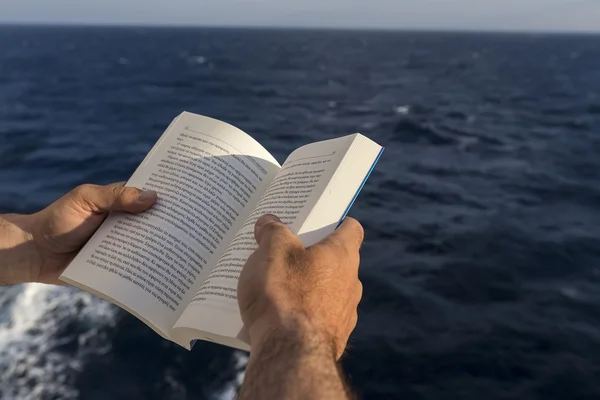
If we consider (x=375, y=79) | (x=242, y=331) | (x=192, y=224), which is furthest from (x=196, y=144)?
(x=375, y=79)

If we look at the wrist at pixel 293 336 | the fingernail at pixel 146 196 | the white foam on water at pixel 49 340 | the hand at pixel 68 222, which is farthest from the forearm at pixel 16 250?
the white foam on water at pixel 49 340

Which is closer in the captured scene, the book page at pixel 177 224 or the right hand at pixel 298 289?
the right hand at pixel 298 289

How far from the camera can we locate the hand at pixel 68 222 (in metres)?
2.26

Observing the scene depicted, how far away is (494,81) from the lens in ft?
105

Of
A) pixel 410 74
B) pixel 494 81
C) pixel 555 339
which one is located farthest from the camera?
pixel 410 74

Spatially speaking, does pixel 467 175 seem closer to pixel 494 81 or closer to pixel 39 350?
pixel 39 350

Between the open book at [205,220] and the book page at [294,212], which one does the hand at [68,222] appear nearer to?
the open book at [205,220]

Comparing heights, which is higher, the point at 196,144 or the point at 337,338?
the point at 196,144

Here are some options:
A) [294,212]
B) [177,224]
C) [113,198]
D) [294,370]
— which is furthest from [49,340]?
[294,370]

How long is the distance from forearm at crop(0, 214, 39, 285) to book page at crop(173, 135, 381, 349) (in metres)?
1.02

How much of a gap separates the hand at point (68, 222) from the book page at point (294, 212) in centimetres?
51

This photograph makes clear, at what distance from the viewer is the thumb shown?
7.38 feet

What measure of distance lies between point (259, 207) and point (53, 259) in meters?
1.07

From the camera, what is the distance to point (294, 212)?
79.5 inches
